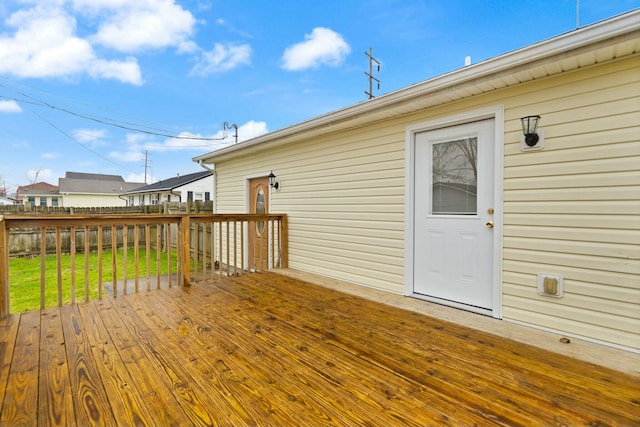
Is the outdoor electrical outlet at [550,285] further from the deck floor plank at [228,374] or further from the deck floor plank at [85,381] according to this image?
the deck floor plank at [85,381]

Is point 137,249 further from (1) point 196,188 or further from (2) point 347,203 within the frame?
(1) point 196,188

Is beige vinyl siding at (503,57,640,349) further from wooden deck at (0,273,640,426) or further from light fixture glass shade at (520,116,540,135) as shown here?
wooden deck at (0,273,640,426)

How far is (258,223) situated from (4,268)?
350 cm

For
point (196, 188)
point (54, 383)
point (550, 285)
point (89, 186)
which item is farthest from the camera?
point (89, 186)

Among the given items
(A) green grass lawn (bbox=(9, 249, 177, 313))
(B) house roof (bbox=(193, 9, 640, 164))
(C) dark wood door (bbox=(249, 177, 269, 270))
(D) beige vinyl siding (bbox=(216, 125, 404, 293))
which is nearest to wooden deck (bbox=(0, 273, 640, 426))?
(D) beige vinyl siding (bbox=(216, 125, 404, 293))

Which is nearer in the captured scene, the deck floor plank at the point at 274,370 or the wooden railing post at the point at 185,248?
the deck floor plank at the point at 274,370

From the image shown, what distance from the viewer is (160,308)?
2.98 m

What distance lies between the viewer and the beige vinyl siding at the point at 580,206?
2145mm

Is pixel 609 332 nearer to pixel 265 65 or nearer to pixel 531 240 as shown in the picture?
pixel 531 240

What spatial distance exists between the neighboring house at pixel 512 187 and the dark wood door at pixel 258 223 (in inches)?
76.1

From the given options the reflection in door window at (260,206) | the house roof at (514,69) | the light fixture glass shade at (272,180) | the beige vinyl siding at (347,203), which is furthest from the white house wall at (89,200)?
the house roof at (514,69)

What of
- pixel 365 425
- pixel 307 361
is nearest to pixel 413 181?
pixel 307 361

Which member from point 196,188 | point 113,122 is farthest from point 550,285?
point 113,122

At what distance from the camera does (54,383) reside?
1.68 m
